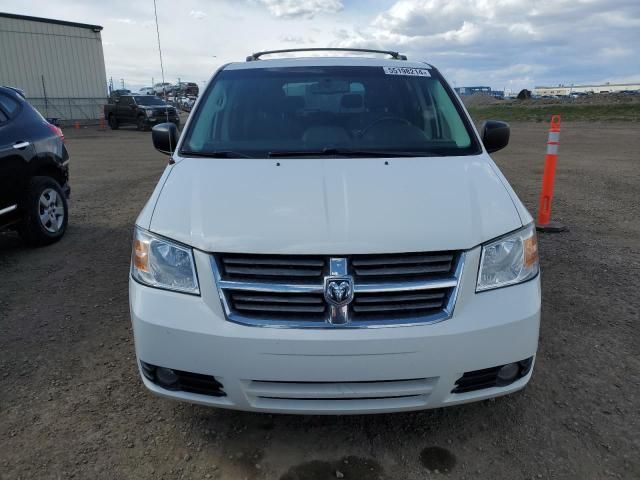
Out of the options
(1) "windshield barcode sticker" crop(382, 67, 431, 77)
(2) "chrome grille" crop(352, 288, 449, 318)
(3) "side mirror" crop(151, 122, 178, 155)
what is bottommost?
(2) "chrome grille" crop(352, 288, 449, 318)

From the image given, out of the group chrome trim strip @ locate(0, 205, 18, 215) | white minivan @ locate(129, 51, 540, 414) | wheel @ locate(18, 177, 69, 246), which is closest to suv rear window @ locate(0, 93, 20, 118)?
wheel @ locate(18, 177, 69, 246)

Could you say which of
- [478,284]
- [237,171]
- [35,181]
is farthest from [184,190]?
[35,181]

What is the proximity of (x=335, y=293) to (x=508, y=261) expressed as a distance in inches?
31.7

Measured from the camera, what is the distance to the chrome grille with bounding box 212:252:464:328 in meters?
2.16

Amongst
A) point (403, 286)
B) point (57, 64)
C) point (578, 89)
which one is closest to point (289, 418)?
point (403, 286)

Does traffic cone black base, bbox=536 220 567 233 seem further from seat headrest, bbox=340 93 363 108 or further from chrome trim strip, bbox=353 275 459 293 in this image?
chrome trim strip, bbox=353 275 459 293

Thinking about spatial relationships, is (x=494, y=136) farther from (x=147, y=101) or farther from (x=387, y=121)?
(x=147, y=101)

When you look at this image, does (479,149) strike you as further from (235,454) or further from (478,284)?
(235,454)

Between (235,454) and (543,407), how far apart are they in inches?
62.6

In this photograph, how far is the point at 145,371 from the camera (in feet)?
7.84

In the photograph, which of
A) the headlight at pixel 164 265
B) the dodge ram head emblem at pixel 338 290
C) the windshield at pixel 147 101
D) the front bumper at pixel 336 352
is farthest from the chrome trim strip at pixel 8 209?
the windshield at pixel 147 101

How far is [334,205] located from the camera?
2.40 m

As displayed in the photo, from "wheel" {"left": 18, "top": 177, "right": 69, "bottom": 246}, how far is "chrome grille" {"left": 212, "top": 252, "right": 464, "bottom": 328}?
159 inches

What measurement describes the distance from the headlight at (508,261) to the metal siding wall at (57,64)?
3234 cm
